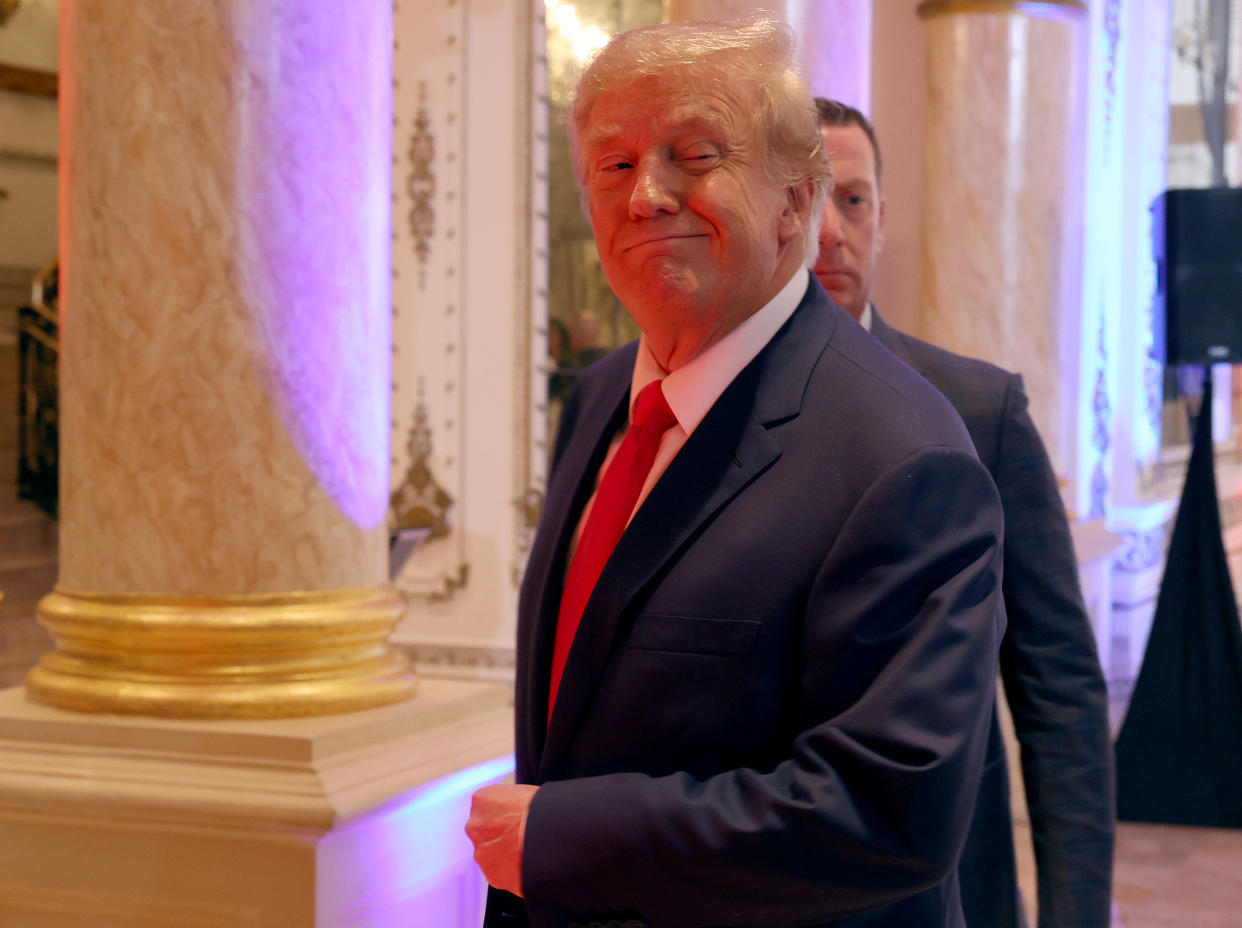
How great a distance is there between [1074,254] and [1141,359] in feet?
9.03

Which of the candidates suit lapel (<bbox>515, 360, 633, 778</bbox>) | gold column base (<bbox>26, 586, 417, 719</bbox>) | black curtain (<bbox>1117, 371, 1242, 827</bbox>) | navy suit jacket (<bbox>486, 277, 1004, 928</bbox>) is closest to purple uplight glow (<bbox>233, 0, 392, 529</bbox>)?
gold column base (<bbox>26, 586, 417, 719</bbox>)

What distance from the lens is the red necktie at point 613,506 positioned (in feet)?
4.49

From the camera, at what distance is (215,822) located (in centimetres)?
186

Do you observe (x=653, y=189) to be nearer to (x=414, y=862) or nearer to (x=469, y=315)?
(x=414, y=862)

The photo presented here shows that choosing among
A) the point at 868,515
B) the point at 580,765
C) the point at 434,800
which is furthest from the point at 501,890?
the point at 434,800

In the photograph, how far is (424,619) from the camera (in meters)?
6.53

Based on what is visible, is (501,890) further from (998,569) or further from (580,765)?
(998,569)

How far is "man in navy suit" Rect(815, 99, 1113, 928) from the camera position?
1.82 metres

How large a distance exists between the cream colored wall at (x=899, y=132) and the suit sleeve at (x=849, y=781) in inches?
169

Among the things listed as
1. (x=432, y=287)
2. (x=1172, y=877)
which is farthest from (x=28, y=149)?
(x=1172, y=877)

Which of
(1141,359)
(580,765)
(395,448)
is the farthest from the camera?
(1141,359)

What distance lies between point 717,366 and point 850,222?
2.73 ft

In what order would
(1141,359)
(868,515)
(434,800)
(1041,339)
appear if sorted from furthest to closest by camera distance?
(1141,359)
(1041,339)
(434,800)
(868,515)

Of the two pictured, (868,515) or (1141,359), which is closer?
(868,515)
